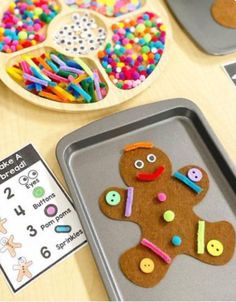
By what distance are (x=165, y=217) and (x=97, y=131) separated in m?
0.18

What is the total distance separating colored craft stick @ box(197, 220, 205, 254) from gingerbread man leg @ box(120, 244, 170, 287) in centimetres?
5

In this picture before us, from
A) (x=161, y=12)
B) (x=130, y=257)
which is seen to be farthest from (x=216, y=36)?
(x=130, y=257)

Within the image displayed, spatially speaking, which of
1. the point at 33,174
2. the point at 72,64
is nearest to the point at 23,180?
the point at 33,174

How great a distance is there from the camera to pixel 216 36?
794 mm

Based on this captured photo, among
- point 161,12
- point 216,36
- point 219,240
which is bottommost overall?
point 219,240

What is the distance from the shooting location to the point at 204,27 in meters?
0.81

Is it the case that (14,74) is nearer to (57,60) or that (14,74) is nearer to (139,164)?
(57,60)

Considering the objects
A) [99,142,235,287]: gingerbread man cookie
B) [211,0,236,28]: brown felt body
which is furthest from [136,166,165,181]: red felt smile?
[211,0,236,28]: brown felt body

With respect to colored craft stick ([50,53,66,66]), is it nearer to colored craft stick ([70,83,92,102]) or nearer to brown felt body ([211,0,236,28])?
colored craft stick ([70,83,92,102])

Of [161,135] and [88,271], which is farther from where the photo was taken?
[161,135]

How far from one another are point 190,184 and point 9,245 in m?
0.29

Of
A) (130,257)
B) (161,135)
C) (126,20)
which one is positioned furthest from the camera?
(126,20)

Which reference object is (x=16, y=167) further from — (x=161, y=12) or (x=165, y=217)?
(x=161, y=12)

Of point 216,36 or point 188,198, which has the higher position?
point 216,36
